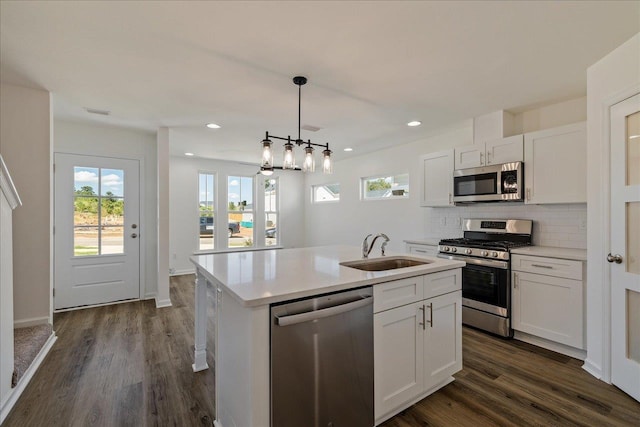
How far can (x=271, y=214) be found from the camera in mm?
7332

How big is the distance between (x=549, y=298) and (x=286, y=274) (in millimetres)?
2516

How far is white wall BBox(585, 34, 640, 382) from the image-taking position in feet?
6.95

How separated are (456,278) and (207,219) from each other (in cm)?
553

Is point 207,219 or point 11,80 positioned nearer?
point 11,80

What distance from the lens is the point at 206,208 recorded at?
6.40m

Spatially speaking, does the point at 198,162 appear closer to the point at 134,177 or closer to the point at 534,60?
the point at 134,177

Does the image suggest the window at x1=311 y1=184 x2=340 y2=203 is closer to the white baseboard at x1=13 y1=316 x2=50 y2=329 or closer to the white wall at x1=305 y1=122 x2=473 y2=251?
the white wall at x1=305 y1=122 x2=473 y2=251

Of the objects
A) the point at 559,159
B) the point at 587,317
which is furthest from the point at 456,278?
the point at 559,159

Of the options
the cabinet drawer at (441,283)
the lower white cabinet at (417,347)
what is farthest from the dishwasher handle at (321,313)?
the cabinet drawer at (441,283)

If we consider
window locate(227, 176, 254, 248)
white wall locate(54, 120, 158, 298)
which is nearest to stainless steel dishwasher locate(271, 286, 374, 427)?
white wall locate(54, 120, 158, 298)

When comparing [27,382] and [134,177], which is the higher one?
[134,177]

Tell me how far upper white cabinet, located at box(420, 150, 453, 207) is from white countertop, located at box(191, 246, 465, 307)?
1.80 m

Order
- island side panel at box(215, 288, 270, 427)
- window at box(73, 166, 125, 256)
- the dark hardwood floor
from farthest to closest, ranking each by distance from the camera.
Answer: window at box(73, 166, 125, 256) < the dark hardwood floor < island side panel at box(215, 288, 270, 427)

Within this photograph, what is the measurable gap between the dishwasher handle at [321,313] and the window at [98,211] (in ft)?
12.9
